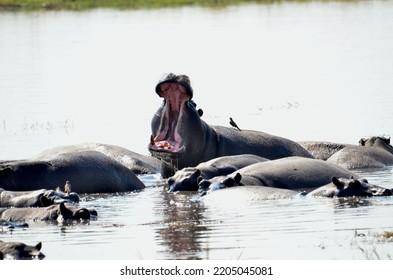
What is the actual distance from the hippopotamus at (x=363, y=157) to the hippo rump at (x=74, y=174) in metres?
2.49

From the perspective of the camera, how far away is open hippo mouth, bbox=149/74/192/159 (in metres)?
14.9

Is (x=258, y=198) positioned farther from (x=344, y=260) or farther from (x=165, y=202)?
(x=344, y=260)

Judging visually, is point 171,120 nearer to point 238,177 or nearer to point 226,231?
point 238,177

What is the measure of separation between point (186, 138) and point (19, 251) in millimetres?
5908

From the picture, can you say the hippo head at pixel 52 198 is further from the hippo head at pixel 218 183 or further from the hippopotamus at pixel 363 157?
the hippopotamus at pixel 363 157

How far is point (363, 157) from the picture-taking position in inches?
616

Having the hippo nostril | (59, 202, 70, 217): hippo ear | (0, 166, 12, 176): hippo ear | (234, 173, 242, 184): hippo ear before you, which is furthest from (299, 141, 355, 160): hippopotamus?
(59, 202, 70, 217): hippo ear

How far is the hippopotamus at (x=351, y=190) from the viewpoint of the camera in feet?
40.9

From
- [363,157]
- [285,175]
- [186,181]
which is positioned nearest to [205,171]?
[186,181]

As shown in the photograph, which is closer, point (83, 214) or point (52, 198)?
point (83, 214)

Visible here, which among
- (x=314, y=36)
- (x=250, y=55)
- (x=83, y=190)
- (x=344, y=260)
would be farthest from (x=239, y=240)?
(x=314, y=36)

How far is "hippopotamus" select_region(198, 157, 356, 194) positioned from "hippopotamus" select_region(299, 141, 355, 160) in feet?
8.54

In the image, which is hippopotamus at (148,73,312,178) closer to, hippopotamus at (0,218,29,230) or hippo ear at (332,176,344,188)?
hippo ear at (332,176,344,188)

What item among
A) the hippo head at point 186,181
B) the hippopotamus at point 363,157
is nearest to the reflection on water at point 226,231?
the hippo head at point 186,181
